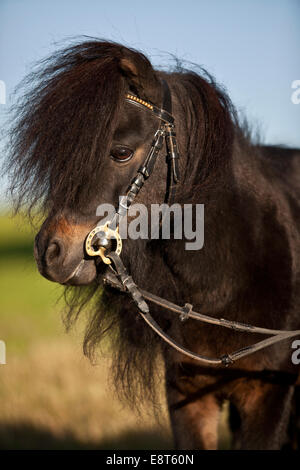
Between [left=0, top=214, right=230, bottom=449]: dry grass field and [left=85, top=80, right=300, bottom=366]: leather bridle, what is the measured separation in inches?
26.1

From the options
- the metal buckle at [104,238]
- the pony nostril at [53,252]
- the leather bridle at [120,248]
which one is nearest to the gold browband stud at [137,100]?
Answer: the leather bridle at [120,248]

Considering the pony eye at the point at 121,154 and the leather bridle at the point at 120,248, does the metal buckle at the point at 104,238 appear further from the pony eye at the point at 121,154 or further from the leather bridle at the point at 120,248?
the pony eye at the point at 121,154

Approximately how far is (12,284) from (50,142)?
16484 mm

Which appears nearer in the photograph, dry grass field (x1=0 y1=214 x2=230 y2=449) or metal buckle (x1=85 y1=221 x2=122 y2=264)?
metal buckle (x1=85 y1=221 x2=122 y2=264)

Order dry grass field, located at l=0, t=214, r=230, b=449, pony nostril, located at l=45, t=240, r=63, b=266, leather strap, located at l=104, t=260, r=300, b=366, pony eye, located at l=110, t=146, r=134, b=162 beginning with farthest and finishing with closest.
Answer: dry grass field, located at l=0, t=214, r=230, b=449, leather strap, located at l=104, t=260, r=300, b=366, pony eye, located at l=110, t=146, r=134, b=162, pony nostril, located at l=45, t=240, r=63, b=266

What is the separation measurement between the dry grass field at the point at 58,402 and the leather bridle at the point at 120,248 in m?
0.66

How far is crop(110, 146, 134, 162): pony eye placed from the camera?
2.65m

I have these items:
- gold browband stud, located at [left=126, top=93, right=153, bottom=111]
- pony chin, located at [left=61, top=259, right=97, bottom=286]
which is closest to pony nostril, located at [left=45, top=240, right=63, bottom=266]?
pony chin, located at [left=61, top=259, right=97, bottom=286]

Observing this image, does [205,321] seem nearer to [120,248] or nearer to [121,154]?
[120,248]

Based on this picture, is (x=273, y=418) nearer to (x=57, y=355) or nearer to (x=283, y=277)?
(x=283, y=277)

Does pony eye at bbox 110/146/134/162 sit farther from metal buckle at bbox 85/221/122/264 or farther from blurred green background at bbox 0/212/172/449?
blurred green background at bbox 0/212/172/449

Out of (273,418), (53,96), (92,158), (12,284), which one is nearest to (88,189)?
(92,158)

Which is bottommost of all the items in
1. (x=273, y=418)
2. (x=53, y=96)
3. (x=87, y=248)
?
(x=273, y=418)

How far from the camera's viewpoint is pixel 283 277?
322cm
